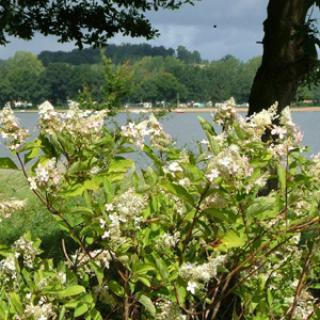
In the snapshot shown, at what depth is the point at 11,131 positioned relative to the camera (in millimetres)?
2586

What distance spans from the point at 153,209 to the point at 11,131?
628 mm

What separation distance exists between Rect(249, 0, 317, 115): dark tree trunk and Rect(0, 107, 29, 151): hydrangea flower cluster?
383cm

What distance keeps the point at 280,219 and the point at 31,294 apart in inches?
40.2

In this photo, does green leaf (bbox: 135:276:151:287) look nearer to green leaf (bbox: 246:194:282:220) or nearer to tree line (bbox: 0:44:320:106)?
green leaf (bbox: 246:194:282:220)

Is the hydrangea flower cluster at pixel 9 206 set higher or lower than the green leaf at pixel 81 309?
higher

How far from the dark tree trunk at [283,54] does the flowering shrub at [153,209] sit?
3.27m

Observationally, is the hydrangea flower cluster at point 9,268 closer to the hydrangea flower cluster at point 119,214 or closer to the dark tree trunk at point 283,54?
the hydrangea flower cluster at point 119,214

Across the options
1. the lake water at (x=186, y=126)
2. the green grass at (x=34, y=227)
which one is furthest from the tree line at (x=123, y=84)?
the green grass at (x=34, y=227)

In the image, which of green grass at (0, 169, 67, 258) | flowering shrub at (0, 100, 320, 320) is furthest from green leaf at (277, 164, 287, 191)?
green grass at (0, 169, 67, 258)

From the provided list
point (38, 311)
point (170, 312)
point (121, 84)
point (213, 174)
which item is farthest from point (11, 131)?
point (121, 84)

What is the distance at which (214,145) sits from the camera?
8.40 feet

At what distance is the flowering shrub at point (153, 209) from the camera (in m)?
2.50

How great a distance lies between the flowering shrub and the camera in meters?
2.50

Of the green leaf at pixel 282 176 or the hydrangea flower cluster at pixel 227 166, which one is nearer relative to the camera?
the hydrangea flower cluster at pixel 227 166
